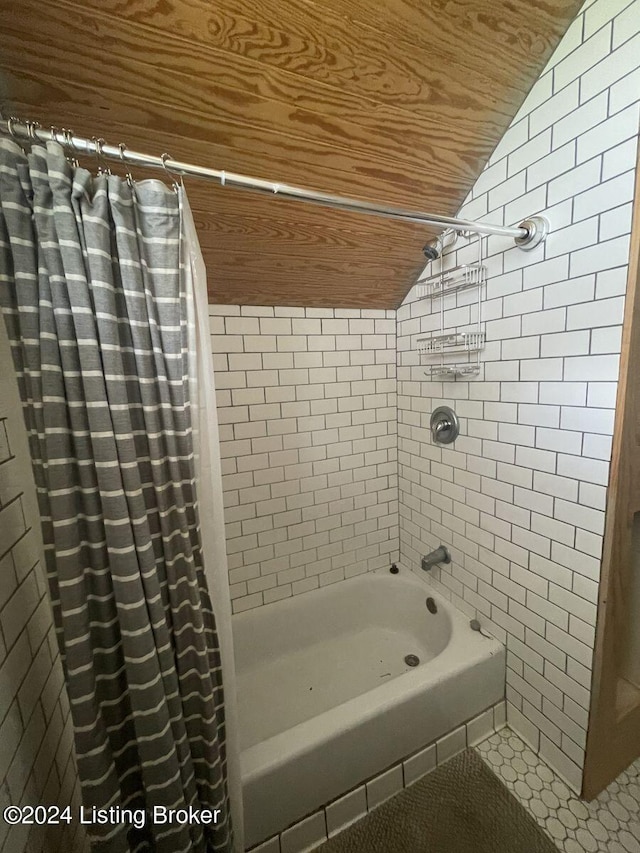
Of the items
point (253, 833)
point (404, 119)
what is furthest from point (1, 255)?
A: point (253, 833)

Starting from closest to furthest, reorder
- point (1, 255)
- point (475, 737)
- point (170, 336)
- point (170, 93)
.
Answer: point (1, 255) < point (170, 336) < point (170, 93) < point (475, 737)

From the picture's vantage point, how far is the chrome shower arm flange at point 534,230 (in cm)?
104

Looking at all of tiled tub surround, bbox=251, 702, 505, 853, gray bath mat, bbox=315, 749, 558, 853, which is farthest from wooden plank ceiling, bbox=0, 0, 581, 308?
gray bath mat, bbox=315, 749, 558, 853

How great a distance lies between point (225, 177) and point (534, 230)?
0.98m

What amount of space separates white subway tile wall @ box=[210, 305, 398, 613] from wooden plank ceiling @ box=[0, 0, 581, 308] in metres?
0.46

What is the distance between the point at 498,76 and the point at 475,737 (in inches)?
93.7

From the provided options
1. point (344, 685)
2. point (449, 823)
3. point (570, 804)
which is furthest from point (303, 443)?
point (570, 804)

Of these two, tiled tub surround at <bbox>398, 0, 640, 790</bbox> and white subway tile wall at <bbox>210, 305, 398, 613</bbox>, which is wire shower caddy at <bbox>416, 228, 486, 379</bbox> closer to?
tiled tub surround at <bbox>398, 0, 640, 790</bbox>

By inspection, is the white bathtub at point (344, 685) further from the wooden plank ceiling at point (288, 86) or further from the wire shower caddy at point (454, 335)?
the wooden plank ceiling at point (288, 86)

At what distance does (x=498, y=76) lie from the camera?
3.21ft

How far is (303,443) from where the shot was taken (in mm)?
1712

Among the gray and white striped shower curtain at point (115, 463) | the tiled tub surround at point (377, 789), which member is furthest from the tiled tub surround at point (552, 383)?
the gray and white striped shower curtain at point (115, 463)

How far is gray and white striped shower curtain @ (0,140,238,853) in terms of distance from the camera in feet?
2.02

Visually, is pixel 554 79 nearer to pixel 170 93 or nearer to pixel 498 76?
pixel 498 76
